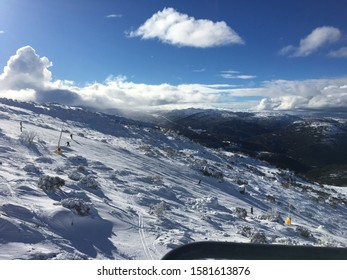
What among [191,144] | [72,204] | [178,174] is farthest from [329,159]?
[72,204]

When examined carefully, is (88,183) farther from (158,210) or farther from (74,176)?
(158,210)

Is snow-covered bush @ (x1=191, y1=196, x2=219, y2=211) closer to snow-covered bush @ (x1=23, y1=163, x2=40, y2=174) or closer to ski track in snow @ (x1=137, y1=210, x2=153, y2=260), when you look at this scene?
ski track in snow @ (x1=137, y1=210, x2=153, y2=260)

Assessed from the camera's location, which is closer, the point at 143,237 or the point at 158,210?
the point at 143,237

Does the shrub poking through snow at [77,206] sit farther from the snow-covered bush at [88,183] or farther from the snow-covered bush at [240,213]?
the snow-covered bush at [240,213]

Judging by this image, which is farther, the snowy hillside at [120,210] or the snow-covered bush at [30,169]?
the snow-covered bush at [30,169]

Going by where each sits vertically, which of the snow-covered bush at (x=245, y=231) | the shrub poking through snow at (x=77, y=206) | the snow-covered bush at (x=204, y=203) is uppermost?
the shrub poking through snow at (x=77, y=206)

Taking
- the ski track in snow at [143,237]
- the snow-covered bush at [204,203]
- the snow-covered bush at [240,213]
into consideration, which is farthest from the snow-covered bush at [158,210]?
the snow-covered bush at [240,213]

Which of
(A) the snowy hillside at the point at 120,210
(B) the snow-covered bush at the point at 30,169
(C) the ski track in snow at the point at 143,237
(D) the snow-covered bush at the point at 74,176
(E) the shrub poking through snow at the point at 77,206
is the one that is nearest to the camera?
(A) the snowy hillside at the point at 120,210

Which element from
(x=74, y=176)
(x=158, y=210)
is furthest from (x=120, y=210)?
(x=74, y=176)
